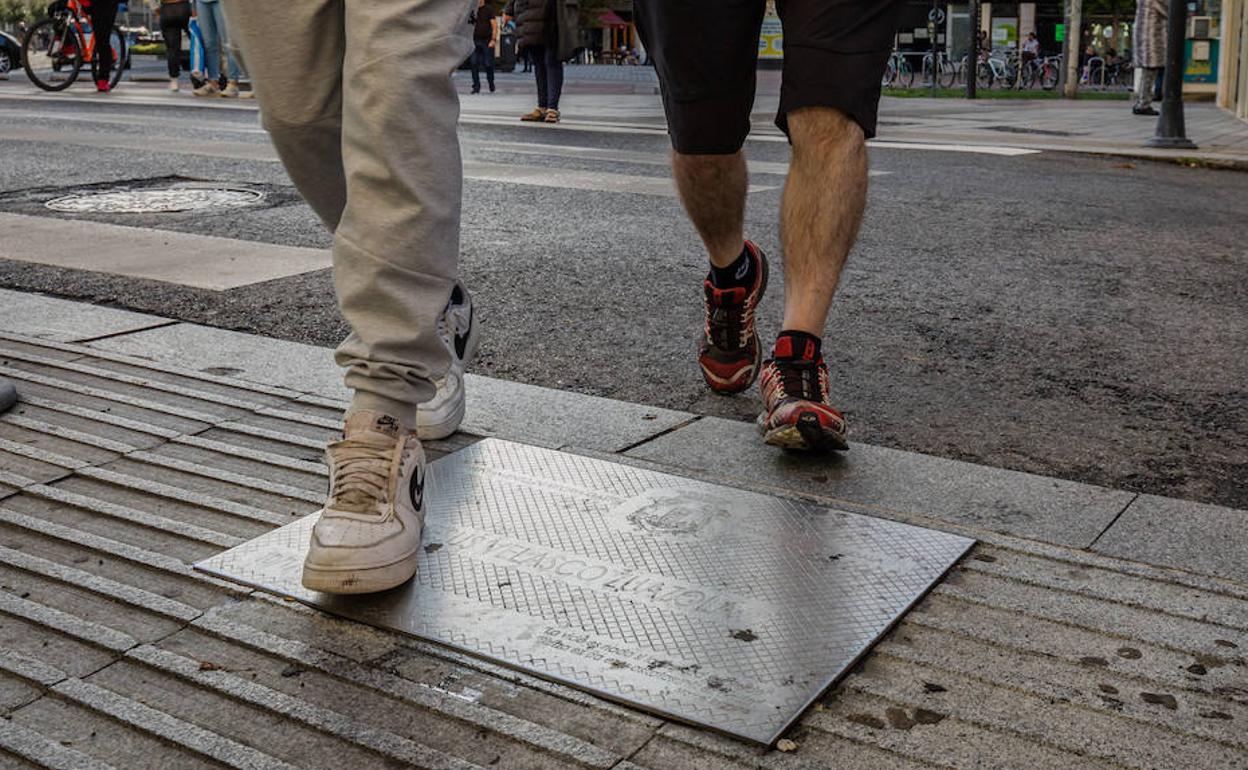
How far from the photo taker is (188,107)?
13273mm

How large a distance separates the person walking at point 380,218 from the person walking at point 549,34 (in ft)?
33.4

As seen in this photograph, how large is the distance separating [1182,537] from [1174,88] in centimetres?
897

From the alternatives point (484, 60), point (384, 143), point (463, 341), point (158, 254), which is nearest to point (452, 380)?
point (463, 341)

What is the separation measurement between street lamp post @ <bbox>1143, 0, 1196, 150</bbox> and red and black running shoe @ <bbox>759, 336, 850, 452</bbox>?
837cm

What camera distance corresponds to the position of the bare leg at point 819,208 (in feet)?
8.83

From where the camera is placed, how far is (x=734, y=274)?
3.11 m

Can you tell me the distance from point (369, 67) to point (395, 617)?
2.65 ft

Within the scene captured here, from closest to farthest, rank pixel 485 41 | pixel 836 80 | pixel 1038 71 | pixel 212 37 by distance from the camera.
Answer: pixel 836 80, pixel 212 37, pixel 485 41, pixel 1038 71

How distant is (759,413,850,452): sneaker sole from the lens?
98.2 inches

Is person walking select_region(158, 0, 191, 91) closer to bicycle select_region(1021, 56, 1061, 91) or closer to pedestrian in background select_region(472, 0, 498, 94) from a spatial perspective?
pedestrian in background select_region(472, 0, 498, 94)

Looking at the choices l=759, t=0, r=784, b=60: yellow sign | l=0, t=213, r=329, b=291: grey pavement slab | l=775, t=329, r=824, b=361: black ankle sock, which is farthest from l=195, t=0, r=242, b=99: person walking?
l=775, t=329, r=824, b=361: black ankle sock

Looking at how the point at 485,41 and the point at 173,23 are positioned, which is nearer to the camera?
the point at 173,23

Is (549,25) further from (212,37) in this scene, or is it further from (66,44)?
(66,44)

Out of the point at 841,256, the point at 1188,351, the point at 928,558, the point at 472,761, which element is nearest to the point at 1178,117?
the point at 1188,351
